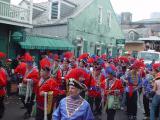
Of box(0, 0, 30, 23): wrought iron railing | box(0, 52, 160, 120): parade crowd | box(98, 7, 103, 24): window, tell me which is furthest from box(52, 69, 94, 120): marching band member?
box(98, 7, 103, 24): window

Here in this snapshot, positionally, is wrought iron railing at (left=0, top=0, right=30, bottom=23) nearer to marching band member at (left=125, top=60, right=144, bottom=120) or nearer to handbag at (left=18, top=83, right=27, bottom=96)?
handbag at (left=18, top=83, right=27, bottom=96)

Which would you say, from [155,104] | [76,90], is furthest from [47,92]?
[155,104]

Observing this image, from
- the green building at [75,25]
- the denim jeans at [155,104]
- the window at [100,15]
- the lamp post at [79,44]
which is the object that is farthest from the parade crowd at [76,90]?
the window at [100,15]

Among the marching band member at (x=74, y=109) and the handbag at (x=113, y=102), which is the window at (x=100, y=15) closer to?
the handbag at (x=113, y=102)

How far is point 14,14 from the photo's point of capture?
52.5 ft

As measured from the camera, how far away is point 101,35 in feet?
88.5

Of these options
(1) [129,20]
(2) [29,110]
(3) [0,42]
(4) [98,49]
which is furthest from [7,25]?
(1) [129,20]

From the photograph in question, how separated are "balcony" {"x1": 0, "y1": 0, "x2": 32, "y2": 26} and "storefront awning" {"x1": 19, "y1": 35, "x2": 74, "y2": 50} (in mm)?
1065

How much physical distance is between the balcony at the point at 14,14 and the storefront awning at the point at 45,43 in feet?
3.49

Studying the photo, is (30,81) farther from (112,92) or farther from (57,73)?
(112,92)

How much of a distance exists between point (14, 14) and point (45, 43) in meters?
2.90

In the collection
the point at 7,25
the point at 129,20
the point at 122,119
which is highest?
the point at 129,20

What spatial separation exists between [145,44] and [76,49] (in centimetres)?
1703

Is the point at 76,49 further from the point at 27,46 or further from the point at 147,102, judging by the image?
the point at 147,102
